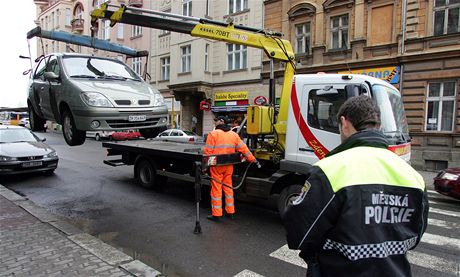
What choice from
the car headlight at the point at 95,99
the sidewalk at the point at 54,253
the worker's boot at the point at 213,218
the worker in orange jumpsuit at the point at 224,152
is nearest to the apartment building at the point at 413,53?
the worker in orange jumpsuit at the point at 224,152

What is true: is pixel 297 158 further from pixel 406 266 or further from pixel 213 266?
pixel 406 266

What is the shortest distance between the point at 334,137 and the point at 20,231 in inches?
196

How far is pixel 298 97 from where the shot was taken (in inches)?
228

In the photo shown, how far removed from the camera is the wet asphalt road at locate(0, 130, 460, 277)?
4352 millimetres

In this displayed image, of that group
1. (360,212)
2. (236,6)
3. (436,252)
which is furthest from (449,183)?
(236,6)

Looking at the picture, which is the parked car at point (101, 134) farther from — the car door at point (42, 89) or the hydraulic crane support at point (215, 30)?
the hydraulic crane support at point (215, 30)

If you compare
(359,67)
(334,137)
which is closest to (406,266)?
(334,137)

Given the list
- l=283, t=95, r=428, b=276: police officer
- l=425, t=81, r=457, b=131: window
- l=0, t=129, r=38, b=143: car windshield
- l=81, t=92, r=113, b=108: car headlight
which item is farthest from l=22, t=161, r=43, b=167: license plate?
l=425, t=81, r=457, b=131: window

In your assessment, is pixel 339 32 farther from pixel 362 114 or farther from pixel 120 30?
pixel 362 114

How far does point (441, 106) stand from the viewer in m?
13.2

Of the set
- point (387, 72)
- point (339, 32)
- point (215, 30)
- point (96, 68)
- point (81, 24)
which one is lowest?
point (96, 68)

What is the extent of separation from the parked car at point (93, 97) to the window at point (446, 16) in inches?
504

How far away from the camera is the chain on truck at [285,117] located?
527 centimetres

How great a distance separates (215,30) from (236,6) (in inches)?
629
